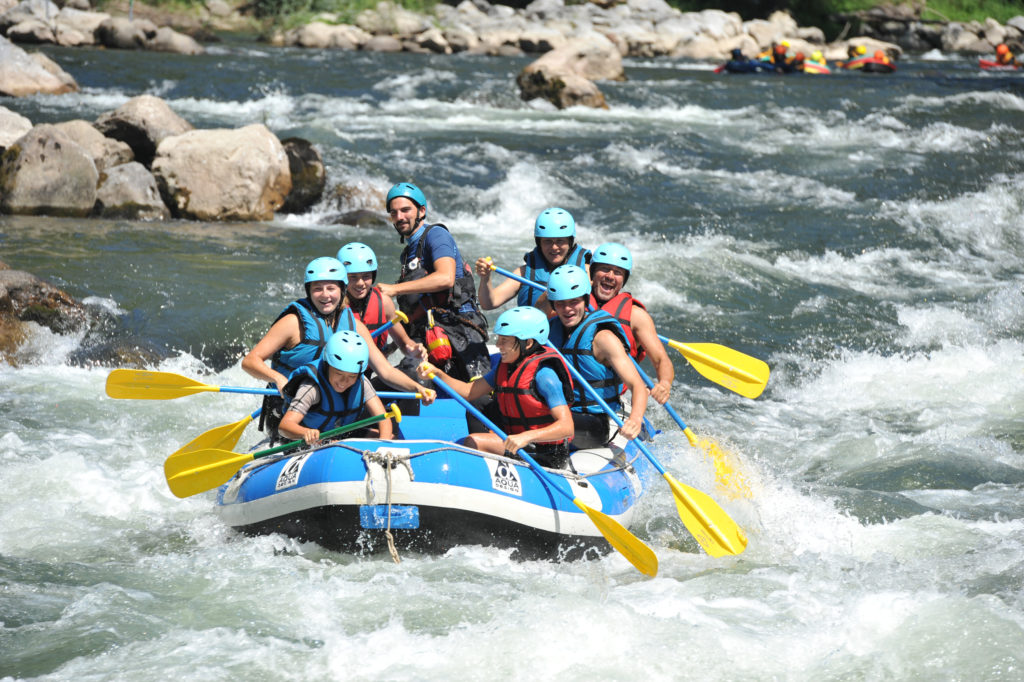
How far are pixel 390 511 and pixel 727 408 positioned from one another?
4.02m

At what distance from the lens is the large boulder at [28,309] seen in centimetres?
783

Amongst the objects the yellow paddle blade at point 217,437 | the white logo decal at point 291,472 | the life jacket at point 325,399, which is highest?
the life jacket at point 325,399

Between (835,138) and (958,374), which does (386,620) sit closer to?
(958,374)

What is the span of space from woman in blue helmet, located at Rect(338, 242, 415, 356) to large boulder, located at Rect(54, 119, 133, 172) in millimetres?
7096

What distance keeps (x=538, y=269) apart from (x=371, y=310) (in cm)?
102

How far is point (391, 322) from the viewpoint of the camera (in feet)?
18.7

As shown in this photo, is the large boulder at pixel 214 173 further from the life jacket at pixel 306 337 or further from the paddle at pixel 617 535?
the paddle at pixel 617 535

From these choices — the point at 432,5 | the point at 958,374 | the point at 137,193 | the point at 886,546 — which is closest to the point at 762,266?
the point at 958,374

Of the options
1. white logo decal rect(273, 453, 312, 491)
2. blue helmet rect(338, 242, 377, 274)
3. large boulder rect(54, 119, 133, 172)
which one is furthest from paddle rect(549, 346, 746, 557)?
large boulder rect(54, 119, 133, 172)

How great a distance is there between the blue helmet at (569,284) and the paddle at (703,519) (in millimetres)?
283

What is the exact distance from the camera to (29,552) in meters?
5.26

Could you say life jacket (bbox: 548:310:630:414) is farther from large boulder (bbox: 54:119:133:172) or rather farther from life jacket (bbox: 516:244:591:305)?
large boulder (bbox: 54:119:133:172)

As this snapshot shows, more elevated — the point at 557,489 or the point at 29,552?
the point at 557,489

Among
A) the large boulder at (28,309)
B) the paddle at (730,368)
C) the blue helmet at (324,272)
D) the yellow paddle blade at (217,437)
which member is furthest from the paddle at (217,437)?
the large boulder at (28,309)
